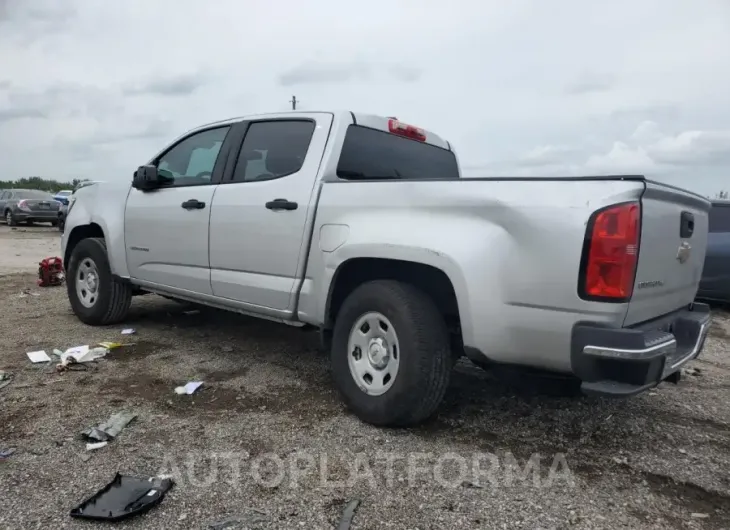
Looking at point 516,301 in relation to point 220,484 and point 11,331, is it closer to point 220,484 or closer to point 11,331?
point 220,484

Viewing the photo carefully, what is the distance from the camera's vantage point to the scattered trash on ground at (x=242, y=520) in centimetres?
237

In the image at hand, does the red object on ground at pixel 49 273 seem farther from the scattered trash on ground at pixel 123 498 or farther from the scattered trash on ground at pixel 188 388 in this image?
the scattered trash on ground at pixel 123 498

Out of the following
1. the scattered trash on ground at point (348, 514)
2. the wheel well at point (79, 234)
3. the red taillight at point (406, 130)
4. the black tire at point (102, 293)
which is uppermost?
the red taillight at point (406, 130)

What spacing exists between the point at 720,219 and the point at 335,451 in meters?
6.72

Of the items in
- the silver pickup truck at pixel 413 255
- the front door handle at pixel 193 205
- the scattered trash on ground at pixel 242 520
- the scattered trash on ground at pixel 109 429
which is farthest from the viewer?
the front door handle at pixel 193 205

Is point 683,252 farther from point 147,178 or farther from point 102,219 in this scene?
point 102,219

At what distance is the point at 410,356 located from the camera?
10.1 feet

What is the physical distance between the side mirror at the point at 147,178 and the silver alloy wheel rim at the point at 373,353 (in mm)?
2452

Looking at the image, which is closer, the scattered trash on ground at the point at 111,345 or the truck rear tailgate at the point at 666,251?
the truck rear tailgate at the point at 666,251

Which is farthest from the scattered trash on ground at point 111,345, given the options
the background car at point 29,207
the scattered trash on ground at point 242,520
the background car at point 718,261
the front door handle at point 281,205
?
the background car at point 29,207

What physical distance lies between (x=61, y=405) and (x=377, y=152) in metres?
2.60

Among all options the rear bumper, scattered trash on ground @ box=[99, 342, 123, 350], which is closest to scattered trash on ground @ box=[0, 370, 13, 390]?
scattered trash on ground @ box=[99, 342, 123, 350]

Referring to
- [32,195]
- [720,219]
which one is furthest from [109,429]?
[32,195]

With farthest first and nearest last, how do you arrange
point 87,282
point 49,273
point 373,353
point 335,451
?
point 49,273, point 87,282, point 373,353, point 335,451
